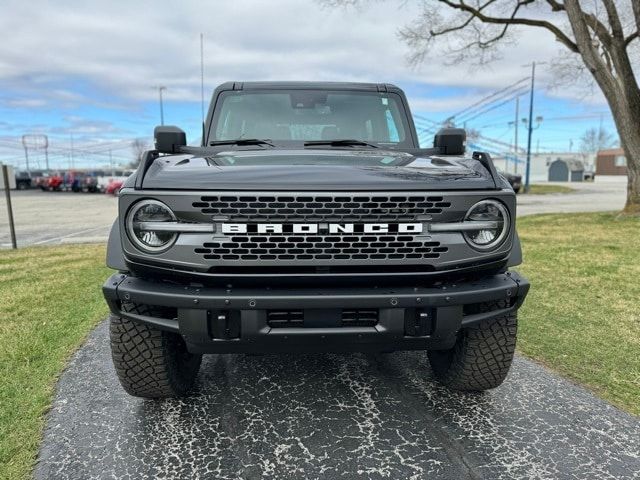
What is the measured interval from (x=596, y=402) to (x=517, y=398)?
1.46ft

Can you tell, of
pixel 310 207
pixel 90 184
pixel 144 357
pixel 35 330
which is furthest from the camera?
pixel 90 184

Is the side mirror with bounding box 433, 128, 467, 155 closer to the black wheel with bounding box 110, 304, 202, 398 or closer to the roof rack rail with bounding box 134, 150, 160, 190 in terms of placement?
the roof rack rail with bounding box 134, 150, 160, 190

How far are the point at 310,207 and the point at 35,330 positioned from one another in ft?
10.8

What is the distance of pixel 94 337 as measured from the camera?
4.23 m

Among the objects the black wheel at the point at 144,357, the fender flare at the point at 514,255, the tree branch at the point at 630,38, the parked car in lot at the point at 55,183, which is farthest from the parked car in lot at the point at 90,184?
the fender flare at the point at 514,255

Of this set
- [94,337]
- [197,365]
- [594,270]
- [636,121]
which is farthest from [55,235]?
[636,121]

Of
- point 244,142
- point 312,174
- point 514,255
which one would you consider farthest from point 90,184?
point 514,255

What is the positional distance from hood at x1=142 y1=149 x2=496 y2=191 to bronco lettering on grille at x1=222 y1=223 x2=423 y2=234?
6.3 inches

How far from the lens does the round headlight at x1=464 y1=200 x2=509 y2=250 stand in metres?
2.40

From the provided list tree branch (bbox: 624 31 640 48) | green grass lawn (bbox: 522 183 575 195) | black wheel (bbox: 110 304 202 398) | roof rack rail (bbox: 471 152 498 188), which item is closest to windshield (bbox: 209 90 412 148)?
roof rack rail (bbox: 471 152 498 188)

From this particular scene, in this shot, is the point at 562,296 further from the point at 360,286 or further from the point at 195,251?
the point at 195,251

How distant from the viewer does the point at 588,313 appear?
15.7 feet

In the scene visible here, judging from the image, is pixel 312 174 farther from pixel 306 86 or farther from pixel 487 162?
pixel 306 86

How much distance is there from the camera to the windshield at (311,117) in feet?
12.5
